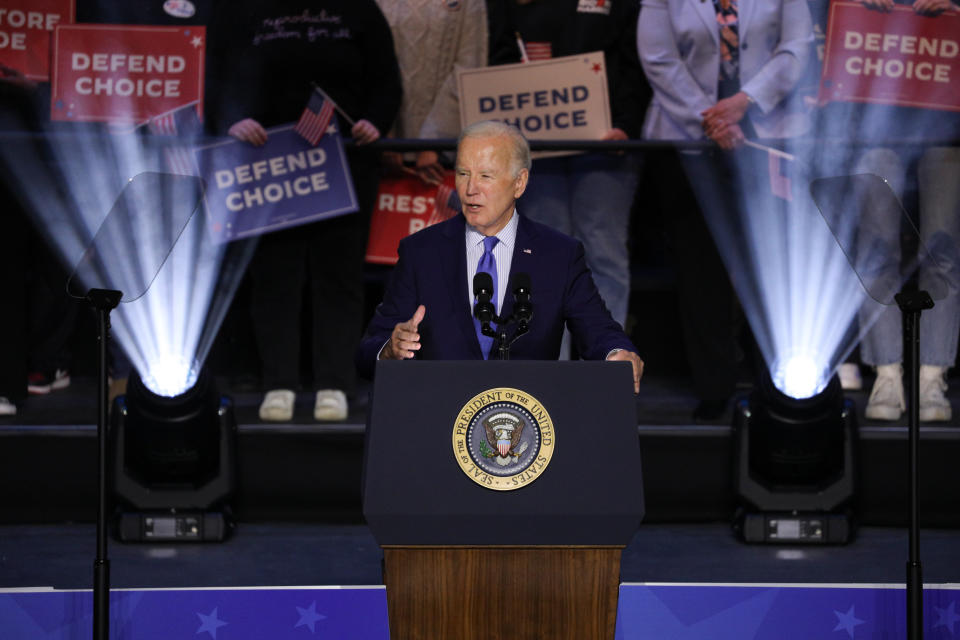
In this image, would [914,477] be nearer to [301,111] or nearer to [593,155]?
[593,155]

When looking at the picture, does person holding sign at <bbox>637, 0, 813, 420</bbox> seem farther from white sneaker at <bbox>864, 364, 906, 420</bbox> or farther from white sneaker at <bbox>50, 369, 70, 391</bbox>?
white sneaker at <bbox>50, 369, 70, 391</bbox>

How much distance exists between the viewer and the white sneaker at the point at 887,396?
14.6ft

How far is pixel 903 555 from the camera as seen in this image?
13.1ft

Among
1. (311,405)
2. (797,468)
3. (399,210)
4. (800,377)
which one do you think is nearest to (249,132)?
(399,210)

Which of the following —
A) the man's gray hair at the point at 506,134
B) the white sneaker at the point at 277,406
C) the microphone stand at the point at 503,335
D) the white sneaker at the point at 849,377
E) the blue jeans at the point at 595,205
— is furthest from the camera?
the white sneaker at the point at 849,377

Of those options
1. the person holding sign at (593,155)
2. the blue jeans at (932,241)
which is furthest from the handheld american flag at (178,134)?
the blue jeans at (932,241)

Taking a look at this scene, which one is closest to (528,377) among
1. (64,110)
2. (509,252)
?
(509,252)

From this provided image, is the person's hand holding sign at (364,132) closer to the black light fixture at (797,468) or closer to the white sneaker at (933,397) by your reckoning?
the black light fixture at (797,468)

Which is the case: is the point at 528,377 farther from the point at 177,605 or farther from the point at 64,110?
the point at 64,110

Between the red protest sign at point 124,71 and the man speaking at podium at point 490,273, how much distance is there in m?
1.83

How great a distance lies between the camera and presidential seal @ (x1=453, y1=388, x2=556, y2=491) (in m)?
2.30

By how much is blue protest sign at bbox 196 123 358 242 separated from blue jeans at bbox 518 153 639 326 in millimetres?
702

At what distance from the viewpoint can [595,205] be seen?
452 cm

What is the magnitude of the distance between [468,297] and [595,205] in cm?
172
